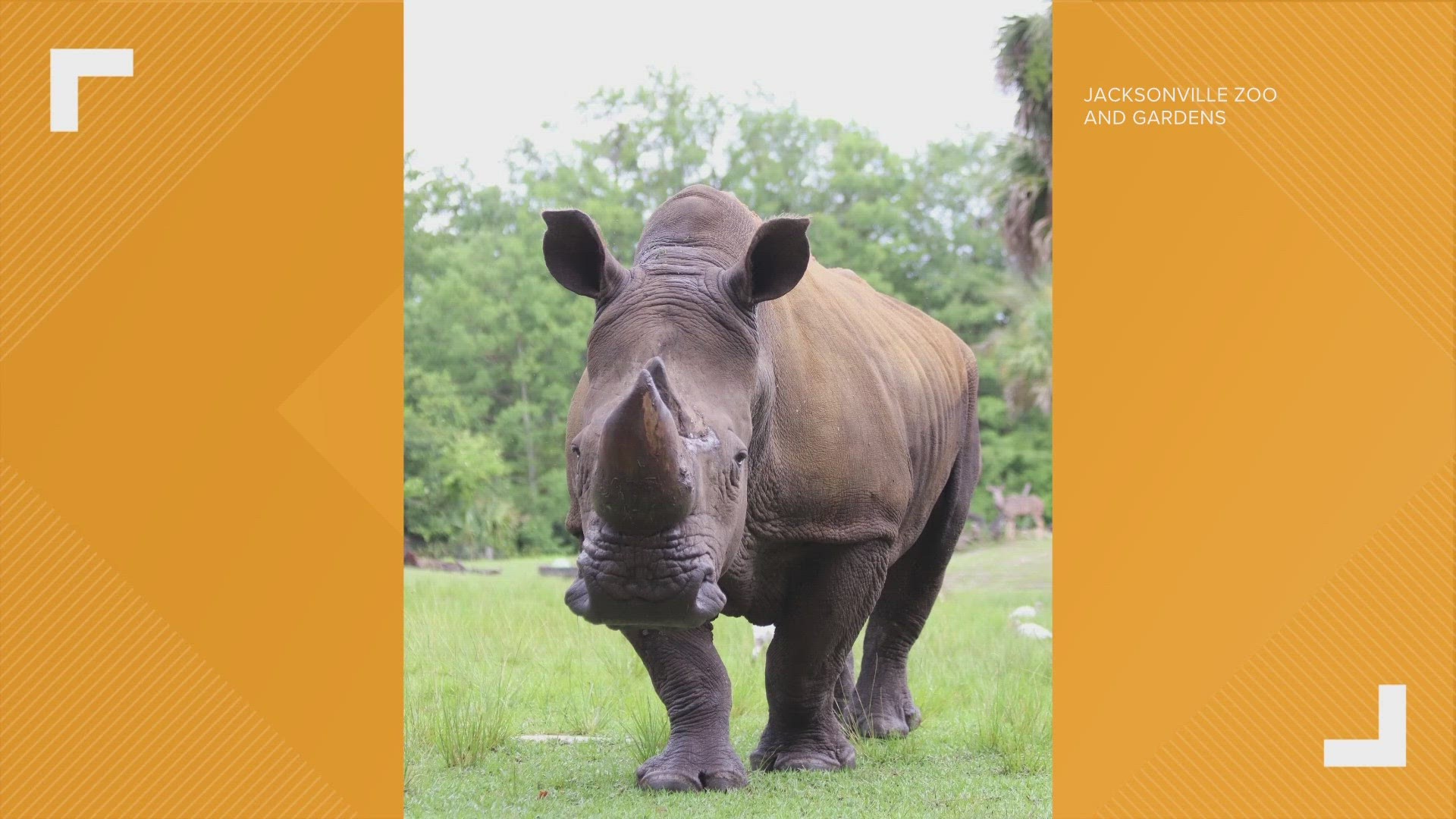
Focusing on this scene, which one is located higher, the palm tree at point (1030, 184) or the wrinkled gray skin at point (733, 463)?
the palm tree at point (1030, 184)

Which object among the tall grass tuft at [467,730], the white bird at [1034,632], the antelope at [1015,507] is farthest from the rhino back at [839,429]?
the antelope at [1015,507]

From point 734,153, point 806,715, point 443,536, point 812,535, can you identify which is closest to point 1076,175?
point 812,535

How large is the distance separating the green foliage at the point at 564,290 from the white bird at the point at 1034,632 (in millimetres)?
18193

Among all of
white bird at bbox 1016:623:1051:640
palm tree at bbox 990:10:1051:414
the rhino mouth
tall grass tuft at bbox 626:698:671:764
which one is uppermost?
palm tree at bbox 990:10:1051:414

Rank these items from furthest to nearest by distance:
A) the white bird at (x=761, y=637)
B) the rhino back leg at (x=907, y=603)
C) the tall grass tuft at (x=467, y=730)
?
1. the white bird at (x=761, y=637)
2. the rhino back leg at (x=907, y=603)
3. the tall grass tuft at (x=467, y=730)

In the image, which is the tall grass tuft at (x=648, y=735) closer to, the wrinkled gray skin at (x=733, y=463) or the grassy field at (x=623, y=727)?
the grassy field at (x=623, y=727)

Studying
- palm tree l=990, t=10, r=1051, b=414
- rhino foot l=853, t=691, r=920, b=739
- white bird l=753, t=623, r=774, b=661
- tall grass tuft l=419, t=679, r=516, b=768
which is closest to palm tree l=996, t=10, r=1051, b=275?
palm tree l=990, t=10, r=1051, b=414

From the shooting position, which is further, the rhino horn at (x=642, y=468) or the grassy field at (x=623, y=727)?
the grassy field at (x=623, y=727)

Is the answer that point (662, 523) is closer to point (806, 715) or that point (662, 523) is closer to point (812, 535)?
point (812, 535)

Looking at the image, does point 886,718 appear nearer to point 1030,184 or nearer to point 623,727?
point 623,727

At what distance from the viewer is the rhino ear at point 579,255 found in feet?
18.7

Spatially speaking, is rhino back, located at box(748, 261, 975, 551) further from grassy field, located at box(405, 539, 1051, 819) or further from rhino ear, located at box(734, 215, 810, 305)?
grassy field, located at box(405, 539, 1051, 819)

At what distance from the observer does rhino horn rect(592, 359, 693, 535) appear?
4.73 metres

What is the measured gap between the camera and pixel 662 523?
193 inches
